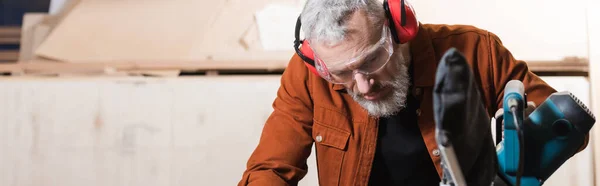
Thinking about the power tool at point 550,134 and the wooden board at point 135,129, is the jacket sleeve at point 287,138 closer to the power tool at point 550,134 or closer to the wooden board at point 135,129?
the power tool at point 550,134

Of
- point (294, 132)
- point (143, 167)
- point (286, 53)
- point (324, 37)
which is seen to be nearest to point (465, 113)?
point (324, 37)

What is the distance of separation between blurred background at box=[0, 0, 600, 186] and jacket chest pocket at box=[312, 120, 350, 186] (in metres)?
0.72

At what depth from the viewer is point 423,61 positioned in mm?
1350

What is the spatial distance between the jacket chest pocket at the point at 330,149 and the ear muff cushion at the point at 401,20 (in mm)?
300

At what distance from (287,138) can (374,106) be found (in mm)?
222

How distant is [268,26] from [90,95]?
27.5 inches

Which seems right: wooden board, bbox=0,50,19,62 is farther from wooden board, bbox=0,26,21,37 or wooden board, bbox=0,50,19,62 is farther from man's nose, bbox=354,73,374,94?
man's nose, bbox=354,73,374,94

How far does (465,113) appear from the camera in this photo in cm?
77

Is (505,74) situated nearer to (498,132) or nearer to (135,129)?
(498,132)

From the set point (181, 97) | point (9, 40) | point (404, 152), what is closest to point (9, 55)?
point (9, 40)

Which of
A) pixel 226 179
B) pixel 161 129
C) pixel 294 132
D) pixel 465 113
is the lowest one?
pixel 226 179

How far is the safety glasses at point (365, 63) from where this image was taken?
46.5 inches

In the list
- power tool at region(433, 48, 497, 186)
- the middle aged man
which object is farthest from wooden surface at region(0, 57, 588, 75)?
power tool at region(433, 48, 497, 186)

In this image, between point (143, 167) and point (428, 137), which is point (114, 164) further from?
point (428, 137)
